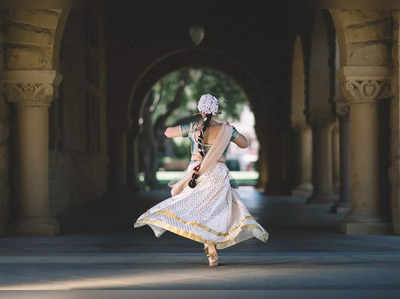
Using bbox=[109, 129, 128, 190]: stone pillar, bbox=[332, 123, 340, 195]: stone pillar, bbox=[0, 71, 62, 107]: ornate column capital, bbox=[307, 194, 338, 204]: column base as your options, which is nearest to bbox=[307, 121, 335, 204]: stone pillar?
bbox=[307, 194, 338, 204]: column base

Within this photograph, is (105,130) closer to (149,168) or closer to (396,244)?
(149,168)

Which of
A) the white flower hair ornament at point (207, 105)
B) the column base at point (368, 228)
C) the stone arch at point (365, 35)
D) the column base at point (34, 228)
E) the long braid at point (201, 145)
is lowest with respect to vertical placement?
the column base at point (368, 228)

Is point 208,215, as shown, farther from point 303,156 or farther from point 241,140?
point 303,156

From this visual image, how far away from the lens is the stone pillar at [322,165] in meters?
21.8

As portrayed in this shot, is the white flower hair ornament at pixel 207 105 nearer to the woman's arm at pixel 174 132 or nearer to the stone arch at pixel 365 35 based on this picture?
the woman's arm at pixel 174 132

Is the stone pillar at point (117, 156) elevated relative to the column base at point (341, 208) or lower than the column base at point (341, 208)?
elevated

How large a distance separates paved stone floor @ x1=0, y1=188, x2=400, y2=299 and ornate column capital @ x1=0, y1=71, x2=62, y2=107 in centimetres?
203

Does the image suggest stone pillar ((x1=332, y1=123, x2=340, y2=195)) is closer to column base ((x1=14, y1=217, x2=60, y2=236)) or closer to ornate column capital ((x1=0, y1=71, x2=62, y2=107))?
column base ((x1=14, y1=217, x2=60, y2=236))

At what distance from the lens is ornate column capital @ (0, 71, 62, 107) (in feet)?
42.6

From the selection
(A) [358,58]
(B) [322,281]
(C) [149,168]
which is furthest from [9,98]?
(C) [149,168]

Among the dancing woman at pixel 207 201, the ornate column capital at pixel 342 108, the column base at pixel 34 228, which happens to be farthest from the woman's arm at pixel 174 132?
the ornate column capital at pixel 342 108

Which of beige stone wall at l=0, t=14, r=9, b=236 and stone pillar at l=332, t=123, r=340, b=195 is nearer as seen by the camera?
beige stone wall at l=0, t=14, r=9, b=236

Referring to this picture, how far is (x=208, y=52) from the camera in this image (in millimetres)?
28516

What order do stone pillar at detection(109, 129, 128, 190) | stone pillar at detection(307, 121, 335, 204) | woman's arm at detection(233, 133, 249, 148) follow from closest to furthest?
woman's arm at detection(233, 133, 249, 148)
stone pillar at detection(307, 121, 335, 204)
stone pillar at detection(109, 129, 128, 190)
